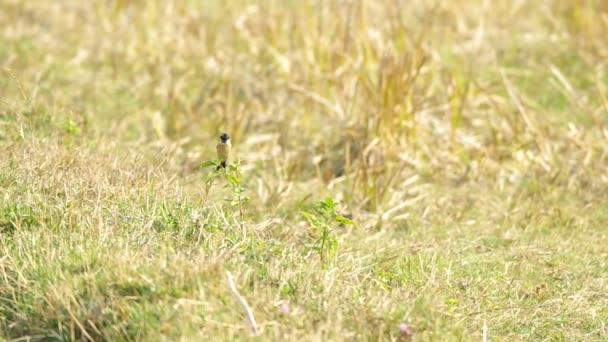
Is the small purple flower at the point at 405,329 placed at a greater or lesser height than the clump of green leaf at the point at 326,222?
lesser

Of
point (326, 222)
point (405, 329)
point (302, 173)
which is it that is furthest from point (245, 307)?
point (302, 173)

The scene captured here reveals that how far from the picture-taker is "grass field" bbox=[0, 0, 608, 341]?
3453 mm

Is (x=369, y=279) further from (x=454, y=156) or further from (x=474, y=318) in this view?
(x=454, y=156)

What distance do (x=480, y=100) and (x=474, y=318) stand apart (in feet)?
9.40

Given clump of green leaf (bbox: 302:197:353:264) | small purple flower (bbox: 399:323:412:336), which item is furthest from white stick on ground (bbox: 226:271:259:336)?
clump of green leaf (bbox: 302:197:353:264)

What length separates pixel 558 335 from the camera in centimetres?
386

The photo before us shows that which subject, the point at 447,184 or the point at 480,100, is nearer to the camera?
the point at 447,184

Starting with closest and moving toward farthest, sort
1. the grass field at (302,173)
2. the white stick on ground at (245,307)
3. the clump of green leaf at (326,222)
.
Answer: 1. the white stick on ground at (245,307)
2. the grass field at (302,173)
3. the clump of green leaf at (326,222)

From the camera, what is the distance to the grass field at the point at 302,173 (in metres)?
3.45

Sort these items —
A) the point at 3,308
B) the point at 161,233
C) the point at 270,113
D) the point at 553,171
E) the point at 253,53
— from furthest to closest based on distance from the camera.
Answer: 1. the point at 253,53
2. the point at 270,113
3. the point at 553,171
4. the point at 161,233
5. the point at 3,308

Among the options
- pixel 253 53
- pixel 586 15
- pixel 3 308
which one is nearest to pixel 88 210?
pixel 3 308

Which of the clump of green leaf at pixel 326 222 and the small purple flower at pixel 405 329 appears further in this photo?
the clump of green leaf at pixel 326 222

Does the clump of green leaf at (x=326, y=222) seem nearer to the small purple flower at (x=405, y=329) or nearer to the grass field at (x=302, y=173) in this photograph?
the grass field at (x=302, y=173)

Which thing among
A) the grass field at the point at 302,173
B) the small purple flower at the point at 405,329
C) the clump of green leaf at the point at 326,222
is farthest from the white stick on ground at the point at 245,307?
the clump of green leaf at the point at 326,222
